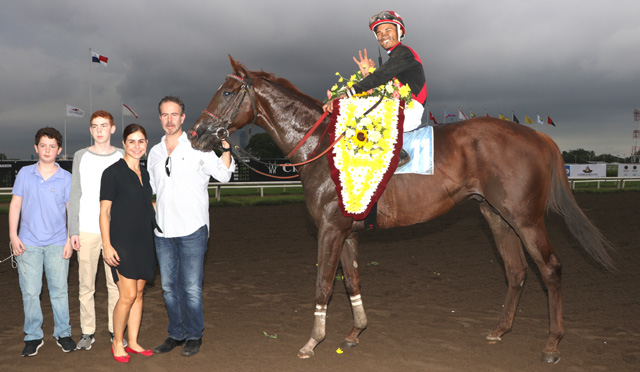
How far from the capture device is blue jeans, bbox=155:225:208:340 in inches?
153


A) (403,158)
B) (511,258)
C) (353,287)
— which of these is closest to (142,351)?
(353,287)

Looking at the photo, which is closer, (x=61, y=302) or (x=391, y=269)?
(x=61, y=302)

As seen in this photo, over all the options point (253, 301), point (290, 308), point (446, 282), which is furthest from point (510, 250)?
point (253, 301)

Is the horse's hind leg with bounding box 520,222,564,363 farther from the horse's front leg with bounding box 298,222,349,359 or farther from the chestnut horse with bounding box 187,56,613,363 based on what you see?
the horse's front leg with bounding box 298,222,349,359

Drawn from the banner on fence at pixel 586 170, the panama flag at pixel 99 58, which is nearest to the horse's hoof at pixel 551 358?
the banner on fence at pixel 586 170

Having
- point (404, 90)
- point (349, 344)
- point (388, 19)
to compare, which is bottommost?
point (349, 344)

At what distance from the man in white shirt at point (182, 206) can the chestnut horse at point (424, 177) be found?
0.21 meters

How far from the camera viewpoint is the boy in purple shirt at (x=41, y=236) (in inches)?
154

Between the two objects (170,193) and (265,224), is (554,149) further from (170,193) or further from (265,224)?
(265,224)

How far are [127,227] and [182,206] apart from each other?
0.45 meters

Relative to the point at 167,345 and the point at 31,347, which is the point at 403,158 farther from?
the point at 31,347

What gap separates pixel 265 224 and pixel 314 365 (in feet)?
25.8

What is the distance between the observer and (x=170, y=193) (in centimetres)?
381

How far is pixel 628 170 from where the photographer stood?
89.0 feet
